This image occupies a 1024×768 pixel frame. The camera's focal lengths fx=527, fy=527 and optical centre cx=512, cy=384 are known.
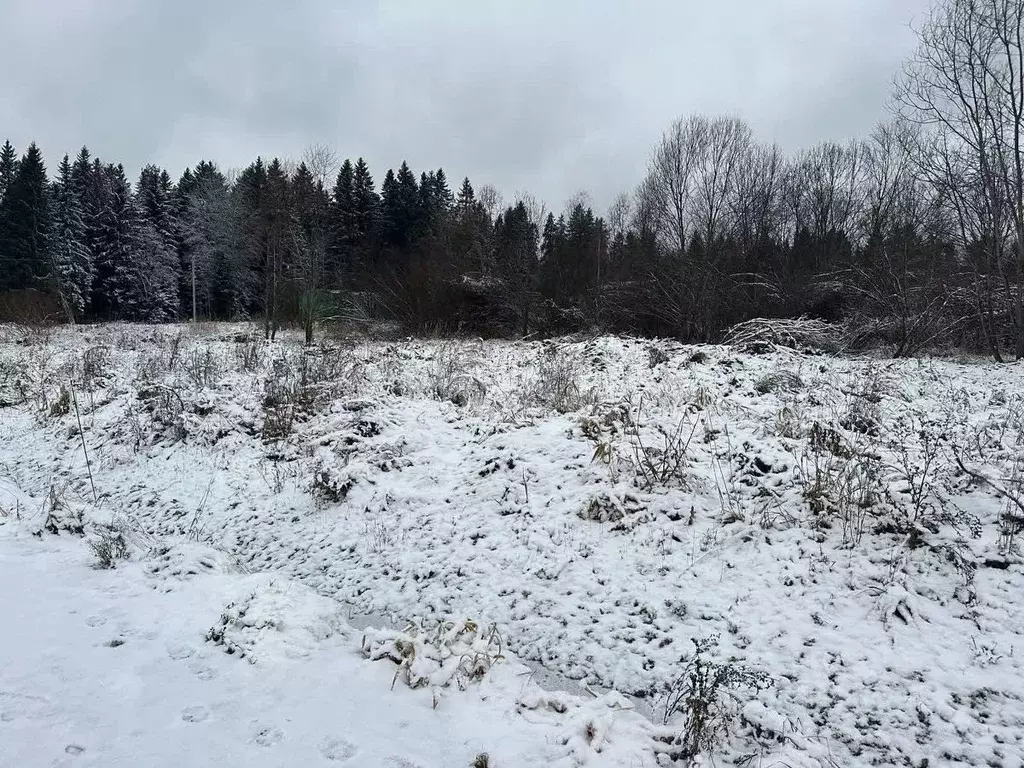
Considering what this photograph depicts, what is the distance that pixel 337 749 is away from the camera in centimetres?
257

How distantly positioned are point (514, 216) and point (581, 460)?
29360mm

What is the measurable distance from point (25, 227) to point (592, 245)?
3868 centimetres

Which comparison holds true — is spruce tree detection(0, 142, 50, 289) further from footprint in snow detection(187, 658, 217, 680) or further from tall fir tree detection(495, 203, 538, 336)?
footprint in snow detection(187, 658, 217, 680)

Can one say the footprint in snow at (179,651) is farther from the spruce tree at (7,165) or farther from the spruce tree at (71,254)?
the spruce tree at (7,165)

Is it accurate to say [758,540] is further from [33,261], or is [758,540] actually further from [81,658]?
[33,261]

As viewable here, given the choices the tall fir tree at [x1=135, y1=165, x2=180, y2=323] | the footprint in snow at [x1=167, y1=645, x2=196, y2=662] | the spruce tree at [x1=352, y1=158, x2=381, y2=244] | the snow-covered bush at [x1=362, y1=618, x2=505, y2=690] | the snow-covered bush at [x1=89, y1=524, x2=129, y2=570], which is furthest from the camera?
the spruce tree at [x1=352, y1=158, x2=381, y2=244]

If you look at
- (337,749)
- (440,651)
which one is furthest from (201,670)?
(440,651)

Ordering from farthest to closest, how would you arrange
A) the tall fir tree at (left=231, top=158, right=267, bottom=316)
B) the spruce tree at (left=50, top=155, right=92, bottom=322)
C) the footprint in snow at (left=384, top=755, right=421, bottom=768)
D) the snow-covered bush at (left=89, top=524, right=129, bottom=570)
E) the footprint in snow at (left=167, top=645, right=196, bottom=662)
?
the spruce tree at (left=50, top=155, right=92, bottom=322), the tall fir tree at (left=231, top=158, right=267, bottom=316), the snow-covered bush at (left=89, top=524, right=129, bottom=570), the footprint in snow at (left=167, top=645, right=196, bottom=662), the footprint in snow at (left=384, top=755, right=421, bottom=768)

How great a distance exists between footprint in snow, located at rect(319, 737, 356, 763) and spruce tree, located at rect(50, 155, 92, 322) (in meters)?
37.7

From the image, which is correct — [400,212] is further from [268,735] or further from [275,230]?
[268,735]

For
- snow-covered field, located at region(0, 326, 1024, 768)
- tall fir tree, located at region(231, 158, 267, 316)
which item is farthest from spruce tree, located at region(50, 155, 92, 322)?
snow-covered field, located at region(0, 326, 1024, 768)

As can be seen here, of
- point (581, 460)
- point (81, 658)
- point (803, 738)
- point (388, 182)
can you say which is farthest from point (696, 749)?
point (388, 182)

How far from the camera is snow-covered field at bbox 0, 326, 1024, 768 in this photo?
8.54 feet

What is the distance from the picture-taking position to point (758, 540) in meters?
3.86
